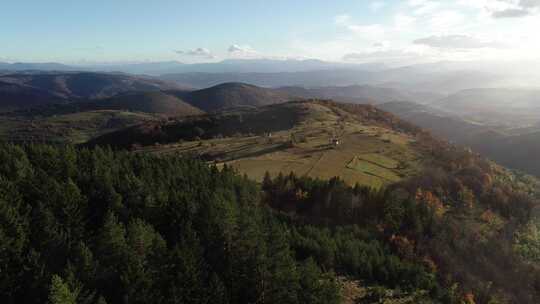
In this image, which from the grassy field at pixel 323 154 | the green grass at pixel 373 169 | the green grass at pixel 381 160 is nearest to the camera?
the grassy field at pixel 323 154

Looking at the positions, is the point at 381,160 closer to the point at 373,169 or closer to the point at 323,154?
the point at 373,169

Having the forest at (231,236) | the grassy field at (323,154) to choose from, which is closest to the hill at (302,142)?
the grassy field at (323,154)

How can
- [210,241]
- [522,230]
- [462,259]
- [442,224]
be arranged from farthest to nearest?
[522,230] < [442,224] < [462,259] < [210,241]

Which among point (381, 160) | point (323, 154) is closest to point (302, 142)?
point (323, 154)

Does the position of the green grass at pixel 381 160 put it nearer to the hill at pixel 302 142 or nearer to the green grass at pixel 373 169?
the hill at pixel 302 142

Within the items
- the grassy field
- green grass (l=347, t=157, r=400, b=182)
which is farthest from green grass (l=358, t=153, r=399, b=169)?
green grass (l=347, t=157, r=400, b=182)

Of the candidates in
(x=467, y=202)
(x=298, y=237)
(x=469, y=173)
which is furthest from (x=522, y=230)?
(x=298, y=237)

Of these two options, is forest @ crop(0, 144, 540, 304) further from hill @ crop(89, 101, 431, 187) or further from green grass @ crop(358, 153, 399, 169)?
hill @ crop(89, 101, 431, 187)

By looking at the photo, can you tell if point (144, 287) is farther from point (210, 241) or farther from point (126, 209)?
point (126, 209)
